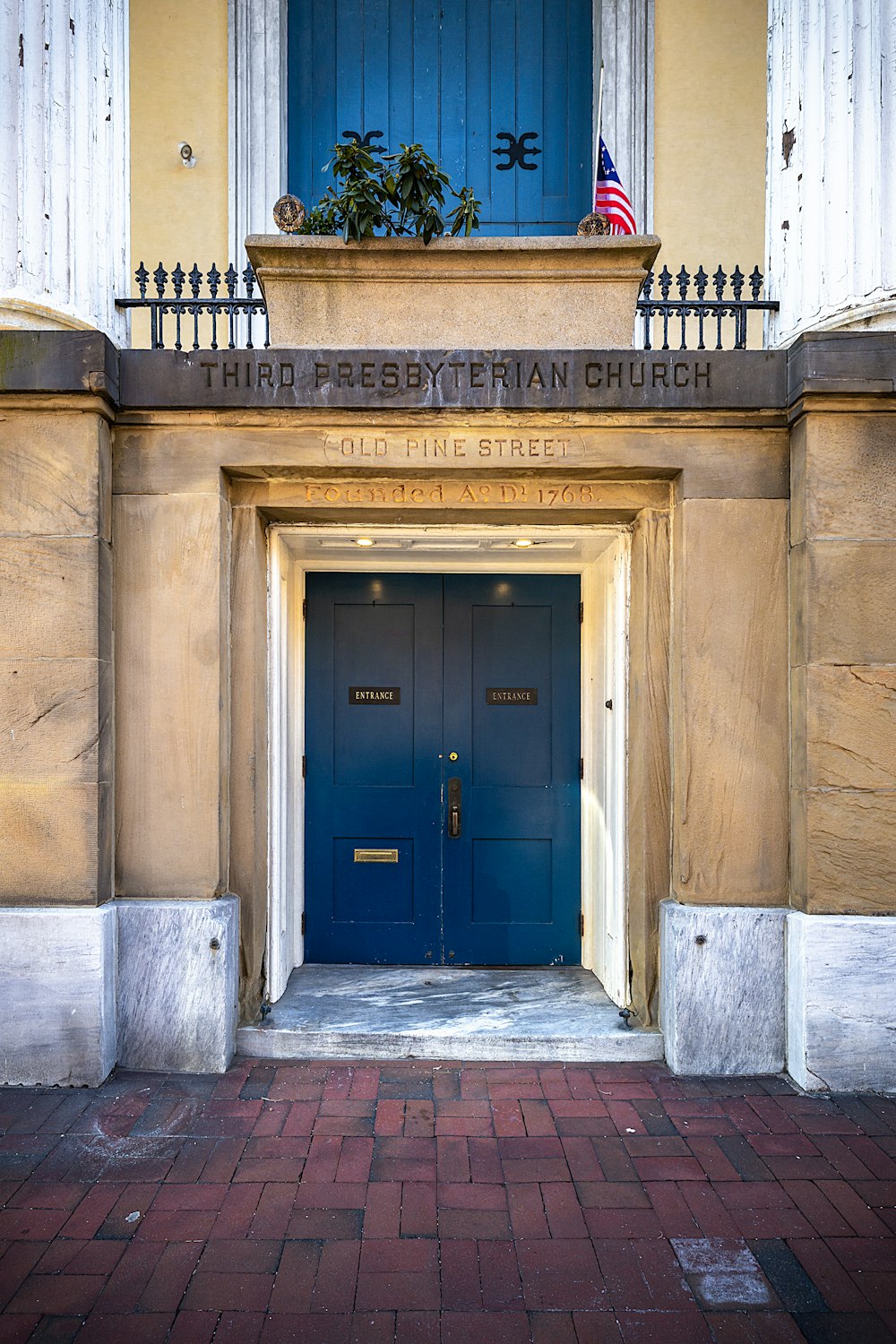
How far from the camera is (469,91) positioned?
19.7 ft

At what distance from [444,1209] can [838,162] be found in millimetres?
5670

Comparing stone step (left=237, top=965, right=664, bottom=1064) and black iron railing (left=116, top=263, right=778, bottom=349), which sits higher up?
black iron railing (left=116, top=263, right=778, bottom=349)

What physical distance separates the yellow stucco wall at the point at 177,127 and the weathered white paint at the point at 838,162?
3970 millimetres

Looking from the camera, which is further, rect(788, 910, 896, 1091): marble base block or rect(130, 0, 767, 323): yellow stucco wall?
rect(130, 0, 767, 323): yellow stucco wall

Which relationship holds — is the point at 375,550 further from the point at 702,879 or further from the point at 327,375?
the point at 702,879

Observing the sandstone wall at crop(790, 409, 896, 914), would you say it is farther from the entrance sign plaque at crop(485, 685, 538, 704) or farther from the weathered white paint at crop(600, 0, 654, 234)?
the weathered white paint at crop(600, 0, 654, 234)

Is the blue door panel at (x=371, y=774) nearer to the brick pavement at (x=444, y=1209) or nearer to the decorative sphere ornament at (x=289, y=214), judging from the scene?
the brick pavement at (x=444, y=1209)

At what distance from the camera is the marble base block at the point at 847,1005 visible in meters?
4.23

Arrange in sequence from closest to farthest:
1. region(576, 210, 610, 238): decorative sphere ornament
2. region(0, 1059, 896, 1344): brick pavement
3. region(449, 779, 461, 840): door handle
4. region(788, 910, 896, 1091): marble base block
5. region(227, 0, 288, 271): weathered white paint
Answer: region(0, 1059, 896, 1344): brick pavement → region(788, 910, 896, 1091): marble base block → region(576, 210, 610, 238): decorative sphere ornament → region(449, 779, 461, 840): door handle → region(227, 0, 288, 271): weathered white paint

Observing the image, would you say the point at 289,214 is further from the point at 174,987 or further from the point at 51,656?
the point at 174,987

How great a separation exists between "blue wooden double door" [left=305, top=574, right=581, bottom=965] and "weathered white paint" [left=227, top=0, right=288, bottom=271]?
278cm

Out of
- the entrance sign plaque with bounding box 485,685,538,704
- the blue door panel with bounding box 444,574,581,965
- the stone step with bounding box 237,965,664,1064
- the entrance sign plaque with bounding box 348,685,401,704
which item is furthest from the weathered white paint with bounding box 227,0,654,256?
the stone step with bounding box 237,965,664,1064

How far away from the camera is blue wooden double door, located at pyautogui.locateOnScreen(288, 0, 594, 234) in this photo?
6.00 m

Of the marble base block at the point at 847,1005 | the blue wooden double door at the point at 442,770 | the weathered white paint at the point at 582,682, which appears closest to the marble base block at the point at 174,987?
the weathered white paint at the point at 582,682
